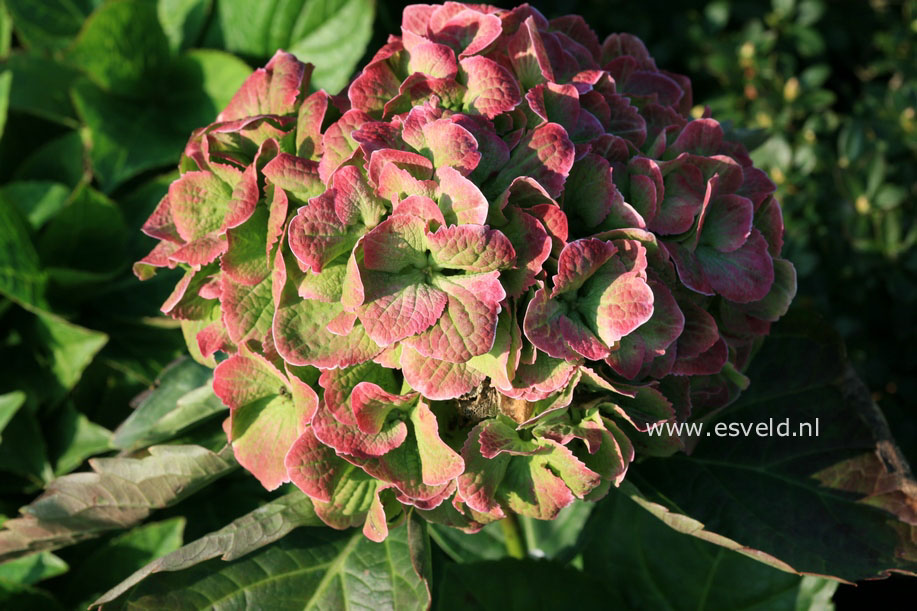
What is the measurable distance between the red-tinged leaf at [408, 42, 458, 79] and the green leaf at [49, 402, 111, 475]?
0.87 meters

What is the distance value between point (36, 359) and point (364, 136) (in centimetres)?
100

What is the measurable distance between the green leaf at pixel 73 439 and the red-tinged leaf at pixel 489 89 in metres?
0.90

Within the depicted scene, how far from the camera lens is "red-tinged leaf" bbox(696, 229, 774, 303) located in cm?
72

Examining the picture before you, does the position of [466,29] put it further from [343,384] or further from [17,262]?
[17,262]

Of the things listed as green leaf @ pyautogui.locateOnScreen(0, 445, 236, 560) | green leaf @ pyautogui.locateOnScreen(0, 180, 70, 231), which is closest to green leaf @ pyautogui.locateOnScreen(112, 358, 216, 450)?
green leaf @ pyautogui.locateOnScreen(0, 445, 236, 560)

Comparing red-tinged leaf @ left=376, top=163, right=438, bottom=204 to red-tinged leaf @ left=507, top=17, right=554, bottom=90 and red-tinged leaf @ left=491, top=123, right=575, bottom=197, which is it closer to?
red-tinged leaf @ left=491, top=123, right=575, bottom=197

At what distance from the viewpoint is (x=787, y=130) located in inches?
74.0

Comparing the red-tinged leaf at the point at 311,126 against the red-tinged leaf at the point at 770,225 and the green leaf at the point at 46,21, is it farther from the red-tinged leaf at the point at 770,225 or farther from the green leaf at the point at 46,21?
the green leaf at the point at 46,21

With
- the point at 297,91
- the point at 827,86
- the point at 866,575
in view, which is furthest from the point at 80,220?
the point at 827,86

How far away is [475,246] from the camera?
1.98 feet

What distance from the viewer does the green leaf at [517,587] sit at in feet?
3.28

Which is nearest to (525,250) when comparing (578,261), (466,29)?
(578,261)

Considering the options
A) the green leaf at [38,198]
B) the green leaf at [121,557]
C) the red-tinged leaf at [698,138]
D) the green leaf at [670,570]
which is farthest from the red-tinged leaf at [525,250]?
the green leaf at [38,198]

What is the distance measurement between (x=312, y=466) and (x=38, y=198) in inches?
39.6
